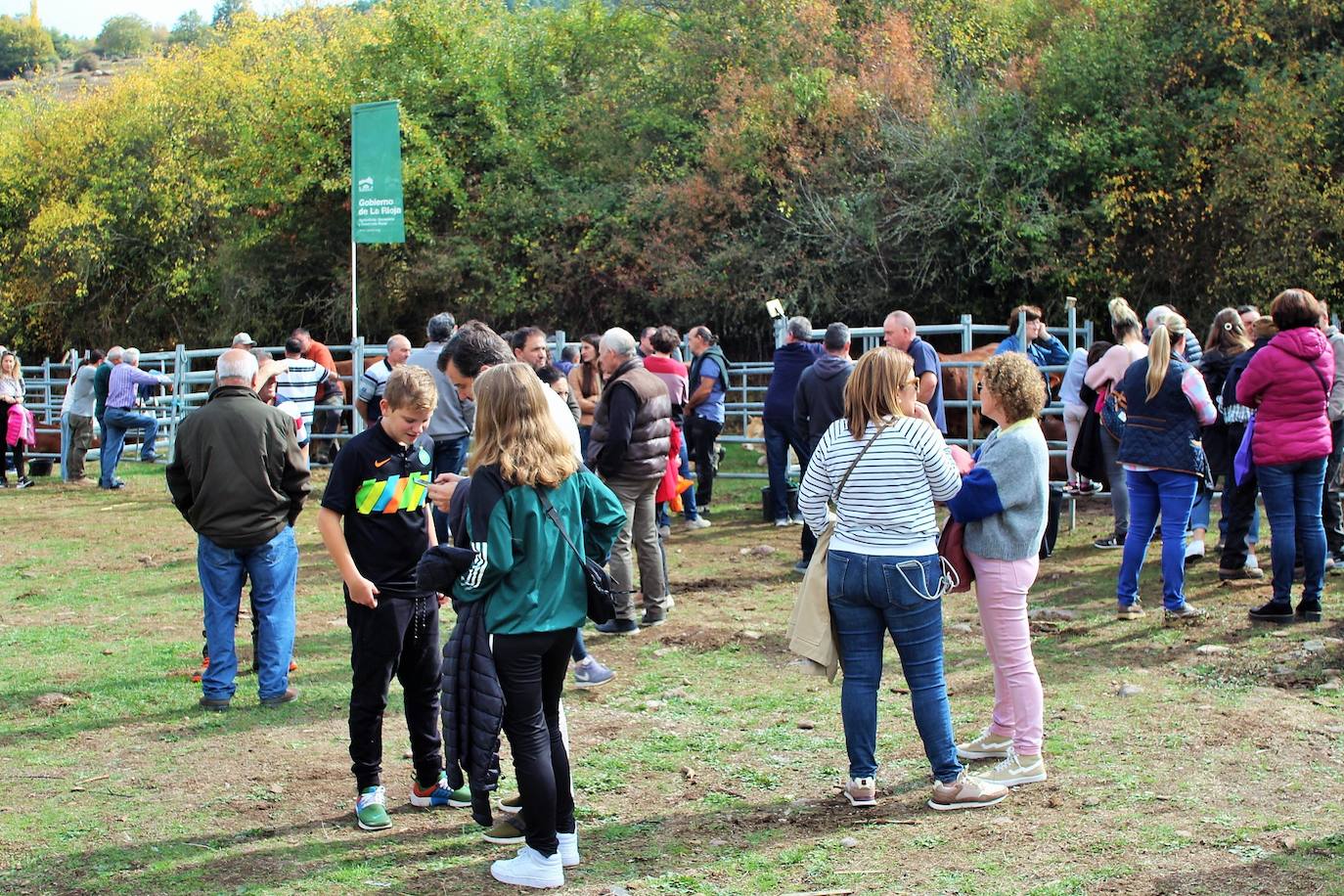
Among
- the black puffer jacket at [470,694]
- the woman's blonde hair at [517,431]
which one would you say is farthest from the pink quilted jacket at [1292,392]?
the black puffer jacket at [470,694]

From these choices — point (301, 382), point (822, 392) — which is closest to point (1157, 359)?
point (822, 392)

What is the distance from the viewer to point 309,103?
1024 inches

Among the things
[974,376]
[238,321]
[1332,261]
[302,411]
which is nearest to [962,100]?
[1332,261]

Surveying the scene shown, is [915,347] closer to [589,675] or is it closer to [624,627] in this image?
[624,627]

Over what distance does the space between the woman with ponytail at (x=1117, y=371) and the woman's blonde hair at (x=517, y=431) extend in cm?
481

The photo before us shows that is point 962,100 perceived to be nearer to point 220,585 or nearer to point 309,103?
point 309,103

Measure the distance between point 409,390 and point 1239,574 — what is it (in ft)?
21.2

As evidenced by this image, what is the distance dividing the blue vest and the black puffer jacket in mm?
4701

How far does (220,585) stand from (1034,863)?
4.09 metres

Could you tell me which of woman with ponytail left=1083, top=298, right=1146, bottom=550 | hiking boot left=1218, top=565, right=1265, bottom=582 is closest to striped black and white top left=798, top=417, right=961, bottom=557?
woman with ponytail left=1083, top=298, right=1146, bottom=550

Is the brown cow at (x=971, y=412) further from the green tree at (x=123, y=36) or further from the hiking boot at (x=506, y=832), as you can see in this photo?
the green tree at (x=123, y=36)

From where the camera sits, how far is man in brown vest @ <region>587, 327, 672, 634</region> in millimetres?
7512

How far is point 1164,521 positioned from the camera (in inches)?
307

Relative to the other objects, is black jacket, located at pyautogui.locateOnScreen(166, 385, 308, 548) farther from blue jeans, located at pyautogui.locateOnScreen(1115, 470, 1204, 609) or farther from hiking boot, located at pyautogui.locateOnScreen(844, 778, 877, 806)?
blue jeans, located at pyautogui.locateOnScreen(1115, 470, 1204, 609)
